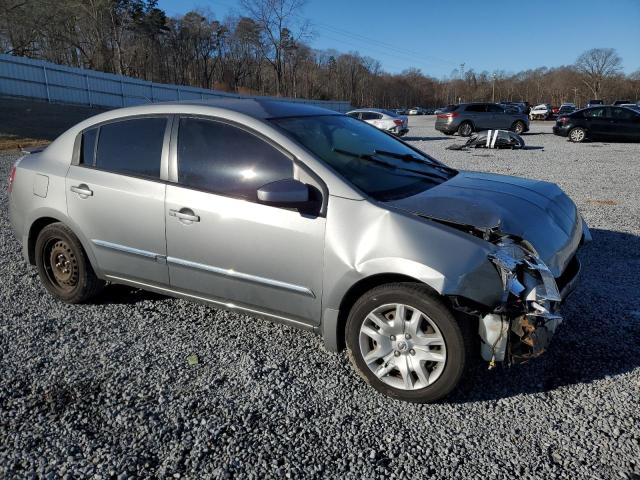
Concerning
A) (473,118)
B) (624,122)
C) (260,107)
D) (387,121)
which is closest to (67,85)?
(387,121)

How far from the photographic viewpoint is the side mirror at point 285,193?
9.12 ft

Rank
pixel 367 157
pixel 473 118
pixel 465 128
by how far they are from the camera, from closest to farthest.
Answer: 1. pixel 367 157
2. pixel 473 118
3. pixel 465 128

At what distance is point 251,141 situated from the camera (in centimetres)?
317

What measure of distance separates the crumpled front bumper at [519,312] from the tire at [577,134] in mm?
21982

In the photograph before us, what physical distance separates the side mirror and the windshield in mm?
311

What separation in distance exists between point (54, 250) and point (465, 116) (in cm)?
2298

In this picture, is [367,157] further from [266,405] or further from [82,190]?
[82,190]

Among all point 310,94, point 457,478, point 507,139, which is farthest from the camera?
point 310,94

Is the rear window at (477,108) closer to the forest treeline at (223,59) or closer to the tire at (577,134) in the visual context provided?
A: the tire at (577,134)

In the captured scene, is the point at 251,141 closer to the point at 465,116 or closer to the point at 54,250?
the point at 54,250

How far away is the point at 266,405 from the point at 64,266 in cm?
235

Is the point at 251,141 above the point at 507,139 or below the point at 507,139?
above

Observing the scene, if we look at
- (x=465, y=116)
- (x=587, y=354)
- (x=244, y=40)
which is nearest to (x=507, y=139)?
(x=465, y=116)

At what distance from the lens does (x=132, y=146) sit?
3621mm
